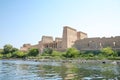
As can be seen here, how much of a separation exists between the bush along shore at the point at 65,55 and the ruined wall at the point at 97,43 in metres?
7.05

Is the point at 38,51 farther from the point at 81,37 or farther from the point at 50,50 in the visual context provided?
the point at 81,37

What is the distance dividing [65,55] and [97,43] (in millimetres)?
17541

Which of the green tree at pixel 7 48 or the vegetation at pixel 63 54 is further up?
the green tree at pixel 7 48

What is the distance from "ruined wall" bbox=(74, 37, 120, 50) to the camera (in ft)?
325

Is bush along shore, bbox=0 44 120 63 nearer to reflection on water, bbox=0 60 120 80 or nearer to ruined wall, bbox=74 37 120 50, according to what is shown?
ruined wall, bbox=74 37 120 50

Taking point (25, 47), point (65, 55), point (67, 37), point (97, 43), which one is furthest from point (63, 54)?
point (25, 47)

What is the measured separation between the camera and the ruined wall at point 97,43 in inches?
3905

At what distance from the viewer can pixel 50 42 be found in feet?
420

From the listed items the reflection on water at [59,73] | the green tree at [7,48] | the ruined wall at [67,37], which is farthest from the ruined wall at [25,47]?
the reflection on water at [59,73]

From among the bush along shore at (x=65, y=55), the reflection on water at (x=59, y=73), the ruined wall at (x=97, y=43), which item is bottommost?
the reflection on water at (x=59, y=73)

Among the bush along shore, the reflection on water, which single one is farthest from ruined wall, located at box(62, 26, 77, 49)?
the reflection on water

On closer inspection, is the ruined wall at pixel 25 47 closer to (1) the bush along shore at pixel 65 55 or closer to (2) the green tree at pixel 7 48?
(1) the bush along shore at pixel 65 55

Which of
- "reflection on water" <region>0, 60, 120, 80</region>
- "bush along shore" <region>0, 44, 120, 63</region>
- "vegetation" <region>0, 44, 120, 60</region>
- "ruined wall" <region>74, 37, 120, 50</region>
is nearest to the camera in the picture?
"reflection on water" <region>0, 60, 120, 80</region>

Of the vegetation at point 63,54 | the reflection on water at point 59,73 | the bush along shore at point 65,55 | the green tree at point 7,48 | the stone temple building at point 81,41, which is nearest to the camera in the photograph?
the reflection on water at point 59,73
